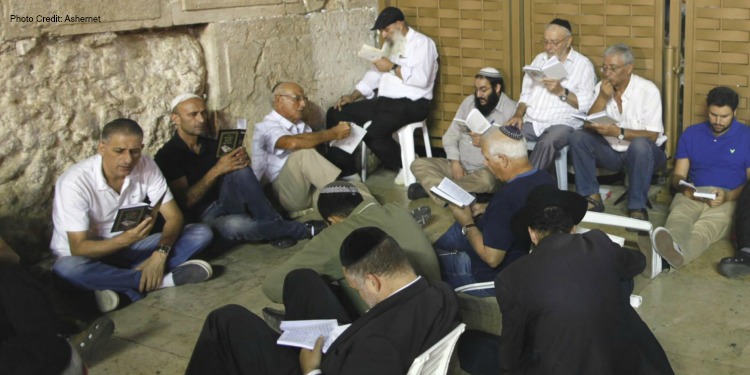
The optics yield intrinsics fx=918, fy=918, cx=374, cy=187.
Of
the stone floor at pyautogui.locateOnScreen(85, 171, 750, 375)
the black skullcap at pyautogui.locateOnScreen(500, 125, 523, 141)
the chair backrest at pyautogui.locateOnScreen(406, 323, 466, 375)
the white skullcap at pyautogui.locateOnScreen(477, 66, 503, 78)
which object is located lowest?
the stone floor at pyautogui.locateOnScreen(85, 171, 750, 375)

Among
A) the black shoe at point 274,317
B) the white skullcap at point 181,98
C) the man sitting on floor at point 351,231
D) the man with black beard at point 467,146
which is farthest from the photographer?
the man with black beard at point 467,146

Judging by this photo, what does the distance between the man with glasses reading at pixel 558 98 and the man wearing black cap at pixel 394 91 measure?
3.25ft

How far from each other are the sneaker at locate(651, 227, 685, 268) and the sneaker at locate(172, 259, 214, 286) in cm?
278

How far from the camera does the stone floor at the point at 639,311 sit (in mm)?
4664

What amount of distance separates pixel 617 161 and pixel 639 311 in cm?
179

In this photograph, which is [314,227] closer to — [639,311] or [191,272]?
[191,272]

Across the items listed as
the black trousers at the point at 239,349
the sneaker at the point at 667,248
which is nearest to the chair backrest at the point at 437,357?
the black trousers at the point at 239,349

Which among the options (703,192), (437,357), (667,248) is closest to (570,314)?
(437,357)

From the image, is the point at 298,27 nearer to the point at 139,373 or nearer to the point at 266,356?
the point at 139,373

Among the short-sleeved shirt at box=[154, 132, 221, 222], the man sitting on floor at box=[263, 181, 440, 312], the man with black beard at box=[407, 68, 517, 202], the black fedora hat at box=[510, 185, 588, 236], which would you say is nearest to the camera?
the black fedora hat at box=[510, 185, 588, 236]

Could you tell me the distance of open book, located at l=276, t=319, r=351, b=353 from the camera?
3.60 m

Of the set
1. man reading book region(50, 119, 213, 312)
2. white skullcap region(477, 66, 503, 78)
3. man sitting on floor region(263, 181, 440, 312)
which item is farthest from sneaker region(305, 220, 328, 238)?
man sitting on floor region(263, 181, 440, 312)

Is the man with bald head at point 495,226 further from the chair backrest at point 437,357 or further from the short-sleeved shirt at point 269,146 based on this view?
the short-sleeved shirt at point 269,146

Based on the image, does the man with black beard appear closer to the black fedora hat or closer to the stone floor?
the stone floor
